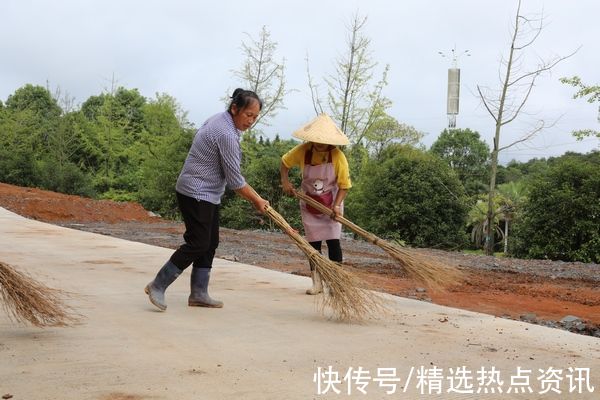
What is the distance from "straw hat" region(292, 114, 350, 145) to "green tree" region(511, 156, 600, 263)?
860cm

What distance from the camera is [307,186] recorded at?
15.8 feet

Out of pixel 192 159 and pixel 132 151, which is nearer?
pixel 192 159

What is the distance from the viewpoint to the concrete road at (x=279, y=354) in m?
2.50

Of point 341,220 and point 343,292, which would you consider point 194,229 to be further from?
point 341,220

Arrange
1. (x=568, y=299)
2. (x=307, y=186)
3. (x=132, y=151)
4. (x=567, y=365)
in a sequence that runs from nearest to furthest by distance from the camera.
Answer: (x=567, y=365)
(x=307, y=186)
(x=568, y=299)
(x=132, y=151)

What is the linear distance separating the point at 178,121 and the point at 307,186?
85.4 ft

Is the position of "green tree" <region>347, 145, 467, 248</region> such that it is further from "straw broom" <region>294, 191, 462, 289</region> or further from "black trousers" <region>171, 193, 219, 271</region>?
"black trousers" <region>171, 193, 219, 271</region>

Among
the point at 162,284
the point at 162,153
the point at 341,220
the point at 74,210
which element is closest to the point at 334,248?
the point at 341,220

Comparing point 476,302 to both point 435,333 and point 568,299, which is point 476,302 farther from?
point 435,333

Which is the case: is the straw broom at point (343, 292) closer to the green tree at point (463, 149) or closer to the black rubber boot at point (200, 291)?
the black rubber boot at point (200, 291)

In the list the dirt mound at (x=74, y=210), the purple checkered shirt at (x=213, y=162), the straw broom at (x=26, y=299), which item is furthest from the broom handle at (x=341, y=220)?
the dirt mound at (x=74, y=210)

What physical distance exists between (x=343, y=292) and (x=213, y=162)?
1129 mm

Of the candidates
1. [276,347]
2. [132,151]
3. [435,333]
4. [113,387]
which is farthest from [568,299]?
[132,151]

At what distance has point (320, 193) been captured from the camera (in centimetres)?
477
